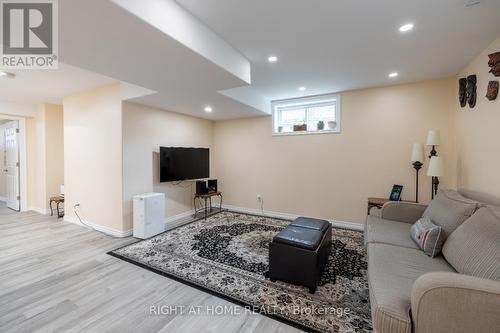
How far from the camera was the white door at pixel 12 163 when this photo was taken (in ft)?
17.6

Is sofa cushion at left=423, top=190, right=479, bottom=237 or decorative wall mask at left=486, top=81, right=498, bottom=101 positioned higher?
decorative wall mask at left=486, top=81, right=498, bottom=101

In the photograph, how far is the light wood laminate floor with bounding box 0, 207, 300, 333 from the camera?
5.79 ft

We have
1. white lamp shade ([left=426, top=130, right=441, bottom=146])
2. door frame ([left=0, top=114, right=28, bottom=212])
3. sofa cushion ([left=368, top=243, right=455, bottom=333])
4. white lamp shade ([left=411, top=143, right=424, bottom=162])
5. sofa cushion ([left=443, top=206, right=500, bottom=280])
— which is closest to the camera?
sofa cushion ([left=368, top=243, right=455, bottom=333])

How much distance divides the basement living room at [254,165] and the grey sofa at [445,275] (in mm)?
11

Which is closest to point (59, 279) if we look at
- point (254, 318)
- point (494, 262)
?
point (254, 318)

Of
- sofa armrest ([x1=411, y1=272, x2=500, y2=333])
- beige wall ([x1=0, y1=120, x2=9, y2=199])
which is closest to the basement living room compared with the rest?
sofa armrest ([x1=411, y1=272, x2=500, y2=333])

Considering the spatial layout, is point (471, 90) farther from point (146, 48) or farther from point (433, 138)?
point (146, 48)

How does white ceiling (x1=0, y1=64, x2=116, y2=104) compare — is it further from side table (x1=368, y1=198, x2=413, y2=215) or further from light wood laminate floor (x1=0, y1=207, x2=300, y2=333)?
side table (x1=368, y1=198, x2=413, y2=215)

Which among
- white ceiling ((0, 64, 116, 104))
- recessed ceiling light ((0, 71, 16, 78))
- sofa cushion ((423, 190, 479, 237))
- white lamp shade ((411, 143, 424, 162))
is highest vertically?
white ceiling ((0, 64, 116, 104))

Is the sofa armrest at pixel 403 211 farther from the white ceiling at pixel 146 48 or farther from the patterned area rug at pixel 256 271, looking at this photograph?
the white ceiling at pixel 146 48

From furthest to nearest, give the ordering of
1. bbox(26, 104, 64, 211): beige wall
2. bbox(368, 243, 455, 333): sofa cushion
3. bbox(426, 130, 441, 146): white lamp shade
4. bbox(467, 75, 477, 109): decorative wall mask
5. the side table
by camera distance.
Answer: bbox(26, 104, 64, 211): beige wall < the side table < bbox(426, 130, 441, 146): white lamp shade < bbox(467, 75, 477, 109): decorative wall mask < bbox(368, 243, 455, 333): sofa cushion

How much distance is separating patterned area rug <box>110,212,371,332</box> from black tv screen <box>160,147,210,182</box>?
40.4 inches

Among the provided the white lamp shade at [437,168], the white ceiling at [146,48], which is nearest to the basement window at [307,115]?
the white lamp shade at [437,168]

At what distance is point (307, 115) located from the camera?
4.61 metres
